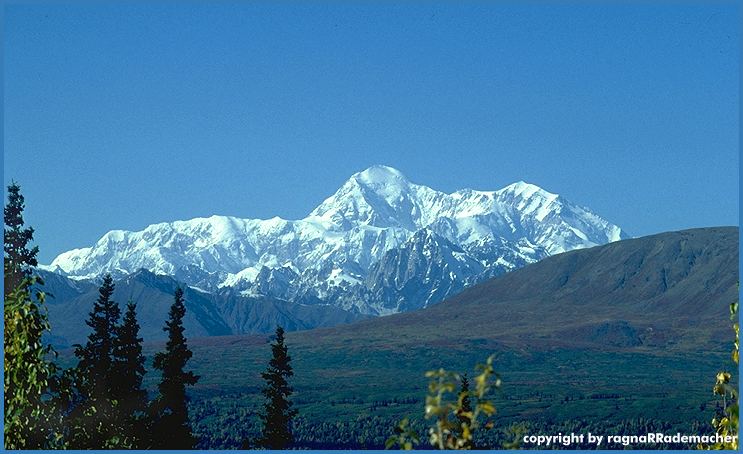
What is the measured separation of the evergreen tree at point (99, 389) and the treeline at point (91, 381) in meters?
0.04

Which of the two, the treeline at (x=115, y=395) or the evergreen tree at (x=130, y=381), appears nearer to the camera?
the treeline at (x=115, y=395)

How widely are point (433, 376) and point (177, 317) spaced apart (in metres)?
43.8

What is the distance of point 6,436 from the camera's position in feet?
55.9

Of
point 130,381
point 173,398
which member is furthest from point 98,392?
point 173,398

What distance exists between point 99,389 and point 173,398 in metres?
10.5

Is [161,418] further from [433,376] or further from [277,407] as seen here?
[433,376]

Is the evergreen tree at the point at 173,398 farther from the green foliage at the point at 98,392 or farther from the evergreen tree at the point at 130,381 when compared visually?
the green foliage at the point at 98,392

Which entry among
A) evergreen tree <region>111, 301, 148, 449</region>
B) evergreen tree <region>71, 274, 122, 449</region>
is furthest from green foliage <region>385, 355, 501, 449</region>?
evergreen tree <region>111, 301, 148, 449</region>

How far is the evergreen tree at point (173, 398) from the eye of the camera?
47844 millimetres

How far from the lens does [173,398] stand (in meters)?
50.6

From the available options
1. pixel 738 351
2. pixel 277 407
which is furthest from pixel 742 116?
pixel 277 407

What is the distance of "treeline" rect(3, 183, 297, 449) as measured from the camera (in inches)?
650

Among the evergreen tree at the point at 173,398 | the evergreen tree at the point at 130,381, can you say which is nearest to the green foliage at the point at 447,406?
the evergreen tree at the point at 130,381

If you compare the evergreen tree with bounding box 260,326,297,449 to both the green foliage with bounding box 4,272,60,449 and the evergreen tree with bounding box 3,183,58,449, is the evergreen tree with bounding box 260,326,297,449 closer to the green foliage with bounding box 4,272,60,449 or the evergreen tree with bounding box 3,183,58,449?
the evergreen tree with bounding box 3,183,58,449
